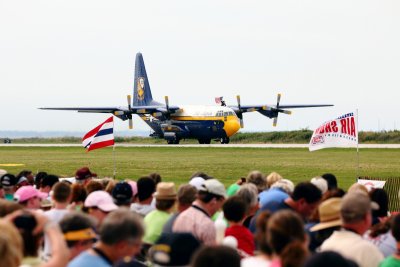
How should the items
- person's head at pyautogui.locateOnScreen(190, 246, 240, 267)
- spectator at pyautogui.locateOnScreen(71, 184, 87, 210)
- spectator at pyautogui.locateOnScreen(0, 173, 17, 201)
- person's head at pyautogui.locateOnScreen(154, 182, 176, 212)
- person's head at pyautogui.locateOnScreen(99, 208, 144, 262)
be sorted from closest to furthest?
person's head at pyautogui.locateOnScreen(190, 246, 240, 267) → person's head at pyautogui.locateOnScreen(99, 208, 144, 262) → person's head at pyautogui.locateOnScreen(154, 182, 176, 212) → spectator at pyautogui.locateOnScreen(71, 184, 87, 210) → spectator at pyautogui.locateOnScreen(0, 173, 17, 201)

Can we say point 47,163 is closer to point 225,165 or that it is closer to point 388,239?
point 225,165

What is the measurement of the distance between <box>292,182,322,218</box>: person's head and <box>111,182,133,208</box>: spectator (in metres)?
2.18

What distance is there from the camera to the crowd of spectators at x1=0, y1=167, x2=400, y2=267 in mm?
5273

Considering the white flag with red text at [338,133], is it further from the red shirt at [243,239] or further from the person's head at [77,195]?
the red shirt at [243,239]

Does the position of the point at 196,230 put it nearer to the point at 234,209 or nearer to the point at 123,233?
the point at 234,209

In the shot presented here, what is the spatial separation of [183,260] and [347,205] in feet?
5.20

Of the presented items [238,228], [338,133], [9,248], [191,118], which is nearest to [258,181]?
[238,228]

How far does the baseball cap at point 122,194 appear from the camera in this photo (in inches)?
390

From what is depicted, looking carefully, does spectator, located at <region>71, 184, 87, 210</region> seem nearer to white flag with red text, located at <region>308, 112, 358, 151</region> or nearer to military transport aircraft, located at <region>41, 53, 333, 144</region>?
white flag with red text, located at <region>308, 112, 358, 151</region>

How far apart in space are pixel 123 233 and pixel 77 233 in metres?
0.88

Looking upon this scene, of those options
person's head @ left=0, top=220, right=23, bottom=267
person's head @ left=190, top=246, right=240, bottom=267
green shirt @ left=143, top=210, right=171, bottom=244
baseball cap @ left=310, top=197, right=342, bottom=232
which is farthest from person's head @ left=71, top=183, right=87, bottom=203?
person's head @ left=190, top=246, right=240, bottom=267

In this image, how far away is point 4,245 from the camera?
4.76 meters

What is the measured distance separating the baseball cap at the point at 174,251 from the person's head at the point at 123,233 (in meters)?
0.73

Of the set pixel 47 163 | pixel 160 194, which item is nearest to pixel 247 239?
pixel 160 194
